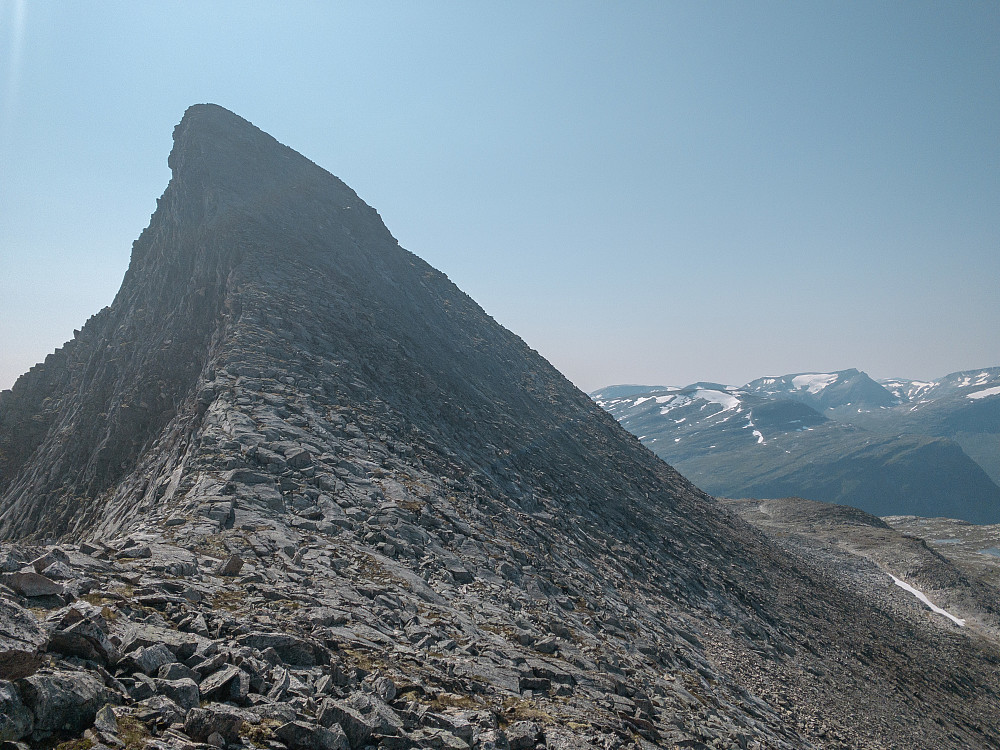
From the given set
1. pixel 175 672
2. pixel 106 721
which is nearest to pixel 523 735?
pixel 175 672

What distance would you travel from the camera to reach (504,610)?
19.2m

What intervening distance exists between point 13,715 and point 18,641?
1.54 meters

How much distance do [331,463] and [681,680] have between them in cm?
1678

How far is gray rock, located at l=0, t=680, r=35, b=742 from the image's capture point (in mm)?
7094

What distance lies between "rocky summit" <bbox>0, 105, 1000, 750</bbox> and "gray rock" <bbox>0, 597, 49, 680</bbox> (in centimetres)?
5

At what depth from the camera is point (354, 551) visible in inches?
723

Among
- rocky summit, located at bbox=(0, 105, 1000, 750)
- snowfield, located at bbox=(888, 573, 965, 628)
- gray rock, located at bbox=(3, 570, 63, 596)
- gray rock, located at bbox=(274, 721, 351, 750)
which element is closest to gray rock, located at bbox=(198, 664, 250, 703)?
rocky summit, located at bbox=(0, 105, 1000, 750)

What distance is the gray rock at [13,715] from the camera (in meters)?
7.09

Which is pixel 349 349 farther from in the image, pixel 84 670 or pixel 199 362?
pixel 84 670

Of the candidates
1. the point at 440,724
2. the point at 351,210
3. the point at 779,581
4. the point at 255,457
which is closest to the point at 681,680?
the point at 440,724

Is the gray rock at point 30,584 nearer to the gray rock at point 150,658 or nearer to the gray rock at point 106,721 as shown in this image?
the gray rock at point 150,658

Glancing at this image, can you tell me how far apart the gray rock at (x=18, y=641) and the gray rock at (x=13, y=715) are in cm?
44

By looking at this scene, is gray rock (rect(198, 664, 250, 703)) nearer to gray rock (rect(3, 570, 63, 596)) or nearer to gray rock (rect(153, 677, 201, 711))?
gray rock (rect(153, 677, 201, 711))

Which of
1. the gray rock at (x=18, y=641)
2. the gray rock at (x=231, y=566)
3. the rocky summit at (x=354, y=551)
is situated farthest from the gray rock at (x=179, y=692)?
the gray rock at (x=231, y=566)
